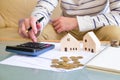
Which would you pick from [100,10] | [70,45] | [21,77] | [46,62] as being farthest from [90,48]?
[100,10]

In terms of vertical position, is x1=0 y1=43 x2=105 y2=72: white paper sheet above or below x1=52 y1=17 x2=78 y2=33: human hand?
below

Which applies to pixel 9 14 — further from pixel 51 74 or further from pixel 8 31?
pixel 51 74

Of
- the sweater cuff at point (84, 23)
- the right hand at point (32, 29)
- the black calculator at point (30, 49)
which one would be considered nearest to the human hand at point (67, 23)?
the sweater cuff at point (84, 23)

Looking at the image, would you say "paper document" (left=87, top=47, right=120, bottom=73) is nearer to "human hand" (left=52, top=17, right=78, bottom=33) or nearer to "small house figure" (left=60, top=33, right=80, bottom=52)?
"small house figure" (left=60, top=33, right=80, bottom=52)

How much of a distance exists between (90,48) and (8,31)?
111cm

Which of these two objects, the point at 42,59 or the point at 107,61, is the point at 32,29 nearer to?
the point at 42,59

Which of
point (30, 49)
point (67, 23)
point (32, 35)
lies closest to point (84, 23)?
point (67, 23)

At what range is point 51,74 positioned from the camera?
627mm

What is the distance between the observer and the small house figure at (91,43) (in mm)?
786

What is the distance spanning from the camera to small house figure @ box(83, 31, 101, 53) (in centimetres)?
79

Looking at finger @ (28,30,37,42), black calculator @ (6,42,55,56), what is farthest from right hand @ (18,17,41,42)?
black calculator @ (6,42,55,56)

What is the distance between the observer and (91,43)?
794 millimetres

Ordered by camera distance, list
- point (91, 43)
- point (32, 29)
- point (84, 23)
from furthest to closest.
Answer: point (84, 23) < point (32, 29) < point (91, 43)

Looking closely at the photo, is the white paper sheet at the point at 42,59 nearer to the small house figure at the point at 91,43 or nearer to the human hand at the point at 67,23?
the small house figure at the point at 91,43
